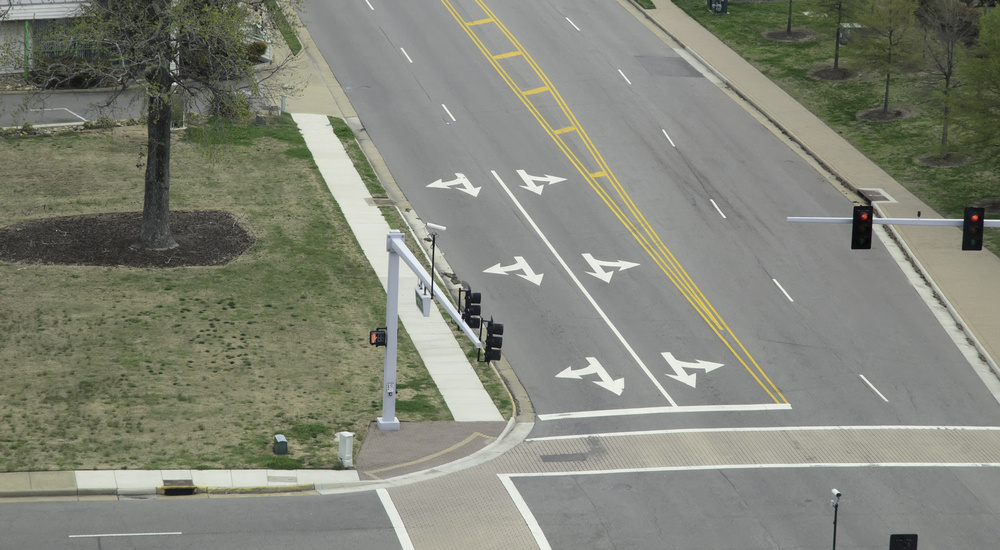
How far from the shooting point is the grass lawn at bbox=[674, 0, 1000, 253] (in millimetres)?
49062

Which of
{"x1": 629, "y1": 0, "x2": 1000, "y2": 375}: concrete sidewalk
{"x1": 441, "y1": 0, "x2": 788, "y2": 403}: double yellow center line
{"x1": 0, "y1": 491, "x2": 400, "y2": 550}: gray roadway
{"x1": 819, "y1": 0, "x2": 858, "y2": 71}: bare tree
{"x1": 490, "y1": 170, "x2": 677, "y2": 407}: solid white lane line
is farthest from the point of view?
{"x1": 819, "y1": 0, "x2": 858, "y2": 71}: bare tree

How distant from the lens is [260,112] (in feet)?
172

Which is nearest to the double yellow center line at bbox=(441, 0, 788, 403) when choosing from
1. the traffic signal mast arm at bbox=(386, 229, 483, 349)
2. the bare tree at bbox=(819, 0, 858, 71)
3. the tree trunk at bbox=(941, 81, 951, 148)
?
the traffic signal mast arm at bbox=(386, 229, 483, 349)

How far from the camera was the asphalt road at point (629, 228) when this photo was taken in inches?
1372

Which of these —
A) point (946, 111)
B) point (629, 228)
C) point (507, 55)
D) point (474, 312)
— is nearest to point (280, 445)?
point (474, 312)

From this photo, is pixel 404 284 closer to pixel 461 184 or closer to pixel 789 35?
pixel 461 184

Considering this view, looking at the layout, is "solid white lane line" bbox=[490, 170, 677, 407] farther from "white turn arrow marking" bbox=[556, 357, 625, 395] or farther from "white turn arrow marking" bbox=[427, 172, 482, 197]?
"white turn arrow marking" bbox=[427, 172, 482, 197]

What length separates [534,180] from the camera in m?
47.6

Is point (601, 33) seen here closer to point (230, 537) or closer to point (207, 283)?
point (207, 283)

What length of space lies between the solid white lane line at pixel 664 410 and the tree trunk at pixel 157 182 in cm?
1474

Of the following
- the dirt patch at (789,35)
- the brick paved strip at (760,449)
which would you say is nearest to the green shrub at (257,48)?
the dirt patch at (789,35)

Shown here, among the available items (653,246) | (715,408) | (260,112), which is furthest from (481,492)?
(260,112)

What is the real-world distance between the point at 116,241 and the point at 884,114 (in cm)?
3331

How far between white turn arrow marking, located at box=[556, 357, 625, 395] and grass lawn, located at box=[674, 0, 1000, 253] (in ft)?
56.8
